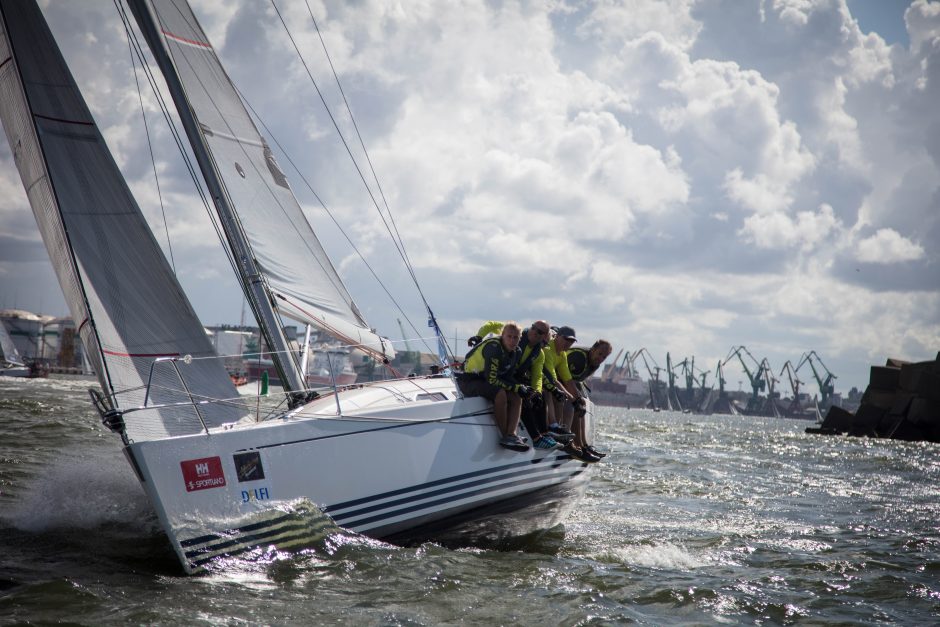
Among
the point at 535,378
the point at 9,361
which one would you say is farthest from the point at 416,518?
the point at 9,361

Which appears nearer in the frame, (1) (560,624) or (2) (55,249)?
(1) (560,624)

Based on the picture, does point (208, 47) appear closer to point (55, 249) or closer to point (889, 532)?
point (55, 249)

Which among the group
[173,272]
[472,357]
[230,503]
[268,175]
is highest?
[268,175]

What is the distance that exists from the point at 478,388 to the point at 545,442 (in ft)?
2.41

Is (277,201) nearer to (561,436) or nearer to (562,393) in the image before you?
(562,393)

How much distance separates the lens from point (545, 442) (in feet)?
22.7

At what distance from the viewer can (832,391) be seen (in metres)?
115

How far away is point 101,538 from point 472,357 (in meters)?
3.10

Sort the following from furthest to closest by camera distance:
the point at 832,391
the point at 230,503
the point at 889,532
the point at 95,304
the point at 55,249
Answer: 1. the point at 832,391
2. the point at 889,532
3. the point at 55,249
4. the point at 95,304
5. the point at 230,503

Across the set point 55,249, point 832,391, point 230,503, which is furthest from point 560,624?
point 832,391

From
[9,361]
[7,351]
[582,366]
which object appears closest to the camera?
[582,366]

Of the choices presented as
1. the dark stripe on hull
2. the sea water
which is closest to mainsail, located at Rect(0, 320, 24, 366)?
the sea water

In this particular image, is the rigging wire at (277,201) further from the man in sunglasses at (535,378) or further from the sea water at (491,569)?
the sea water at (491,569)

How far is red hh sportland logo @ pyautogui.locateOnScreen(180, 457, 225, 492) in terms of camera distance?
509cm
